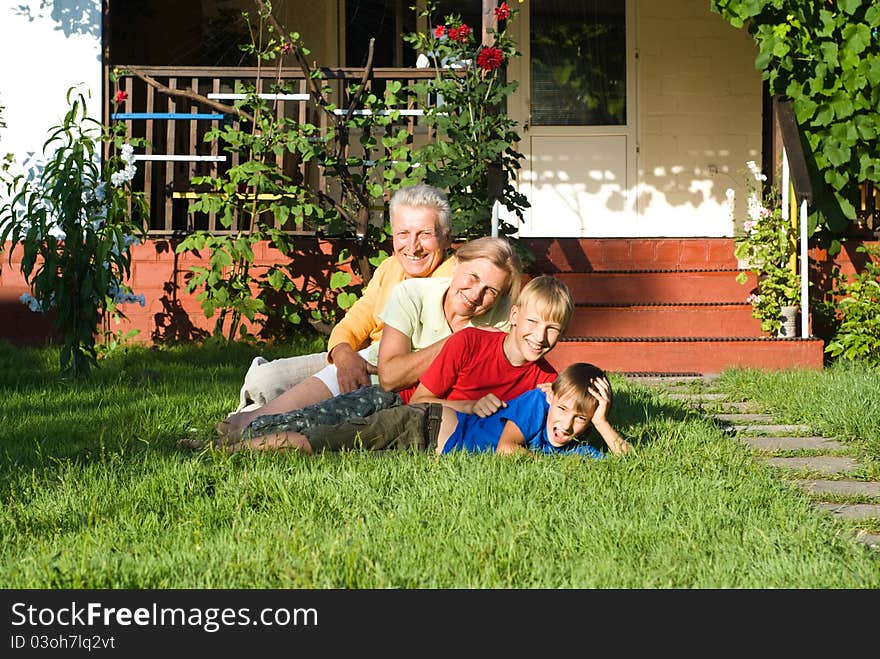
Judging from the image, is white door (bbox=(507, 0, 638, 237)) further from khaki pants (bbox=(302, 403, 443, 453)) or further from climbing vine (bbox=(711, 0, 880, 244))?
khaki pants (bbox=(302, 403, 443, 453))

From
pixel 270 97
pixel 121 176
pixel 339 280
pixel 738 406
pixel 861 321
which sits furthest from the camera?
pixel 270 97

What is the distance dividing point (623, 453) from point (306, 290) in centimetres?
430

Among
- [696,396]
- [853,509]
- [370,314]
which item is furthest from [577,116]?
[853,509]

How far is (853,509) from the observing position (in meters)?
3.75

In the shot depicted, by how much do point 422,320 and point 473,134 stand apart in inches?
122

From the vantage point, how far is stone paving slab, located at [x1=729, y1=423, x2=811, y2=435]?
5086 mm

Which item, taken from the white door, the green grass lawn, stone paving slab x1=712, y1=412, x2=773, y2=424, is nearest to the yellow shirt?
the green grass lawn

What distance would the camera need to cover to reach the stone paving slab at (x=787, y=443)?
4.77m

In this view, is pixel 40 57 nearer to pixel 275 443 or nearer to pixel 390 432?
pixel 275 443

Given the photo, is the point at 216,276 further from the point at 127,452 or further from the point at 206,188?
the point at 127,452

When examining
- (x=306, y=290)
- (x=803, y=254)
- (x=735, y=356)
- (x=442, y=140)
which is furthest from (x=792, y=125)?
(x=306, y=290)

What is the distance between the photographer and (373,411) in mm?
4434

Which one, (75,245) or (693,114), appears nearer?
(75,245)

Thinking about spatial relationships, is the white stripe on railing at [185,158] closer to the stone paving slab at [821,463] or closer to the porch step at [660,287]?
the porch step at [660,287]
